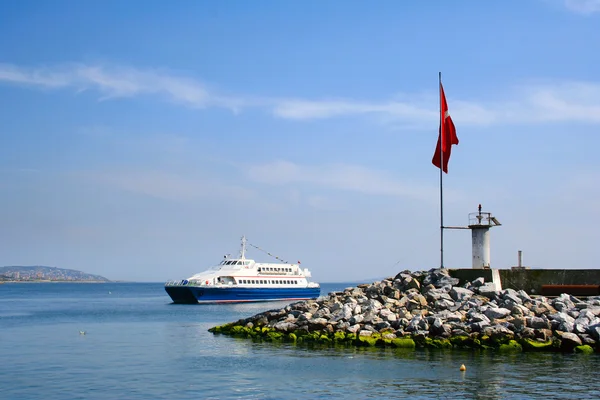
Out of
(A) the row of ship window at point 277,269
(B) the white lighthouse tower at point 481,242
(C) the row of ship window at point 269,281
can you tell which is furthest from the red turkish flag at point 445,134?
(A) the row of ship window at point 277,269

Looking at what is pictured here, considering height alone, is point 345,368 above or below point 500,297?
below

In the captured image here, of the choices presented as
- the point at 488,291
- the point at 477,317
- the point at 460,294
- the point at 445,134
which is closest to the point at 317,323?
the point at 460,294

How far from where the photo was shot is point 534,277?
114ft

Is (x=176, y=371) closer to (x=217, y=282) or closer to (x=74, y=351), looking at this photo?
(x=74, y=351)

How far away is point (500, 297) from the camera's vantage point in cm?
3300

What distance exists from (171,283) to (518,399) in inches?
2539

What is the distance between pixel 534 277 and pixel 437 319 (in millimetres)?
7673

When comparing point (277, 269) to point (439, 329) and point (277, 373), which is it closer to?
point (439, 329)

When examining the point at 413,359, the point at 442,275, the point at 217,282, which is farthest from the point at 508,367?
the point at 217,282

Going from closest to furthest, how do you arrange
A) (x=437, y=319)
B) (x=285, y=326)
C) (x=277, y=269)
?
(x=437, y=319) < (x=285, y=326) < (x=277, y=269)

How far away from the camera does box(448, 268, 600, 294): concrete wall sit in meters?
34.2

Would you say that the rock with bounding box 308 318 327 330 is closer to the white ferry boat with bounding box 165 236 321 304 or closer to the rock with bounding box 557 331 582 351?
the rock with bounding box 557 331 582 351

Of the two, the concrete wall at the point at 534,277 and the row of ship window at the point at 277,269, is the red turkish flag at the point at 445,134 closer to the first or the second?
the concrete wall at the point at 534,277

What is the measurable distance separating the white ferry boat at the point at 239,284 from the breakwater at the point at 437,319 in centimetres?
3885
